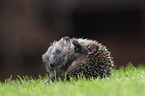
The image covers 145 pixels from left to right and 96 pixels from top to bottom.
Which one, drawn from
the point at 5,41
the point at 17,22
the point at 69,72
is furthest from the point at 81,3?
the point at 69,72

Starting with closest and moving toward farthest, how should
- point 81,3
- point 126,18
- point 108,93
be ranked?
point 108,93
point 81,3
point 126,18

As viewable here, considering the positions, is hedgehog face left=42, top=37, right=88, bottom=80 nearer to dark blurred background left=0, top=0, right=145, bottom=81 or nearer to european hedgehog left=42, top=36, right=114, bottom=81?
european hedgehog left=42, top=36, right=114, bottom=81

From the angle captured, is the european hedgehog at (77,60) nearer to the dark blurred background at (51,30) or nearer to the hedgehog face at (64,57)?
the hedgehog face at (64,57)

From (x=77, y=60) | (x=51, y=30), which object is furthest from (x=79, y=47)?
(x=51, y=30)

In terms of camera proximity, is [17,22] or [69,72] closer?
[69,72]

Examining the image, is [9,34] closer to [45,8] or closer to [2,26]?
[2,26]

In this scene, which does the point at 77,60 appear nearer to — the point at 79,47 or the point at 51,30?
the point at 79,47
